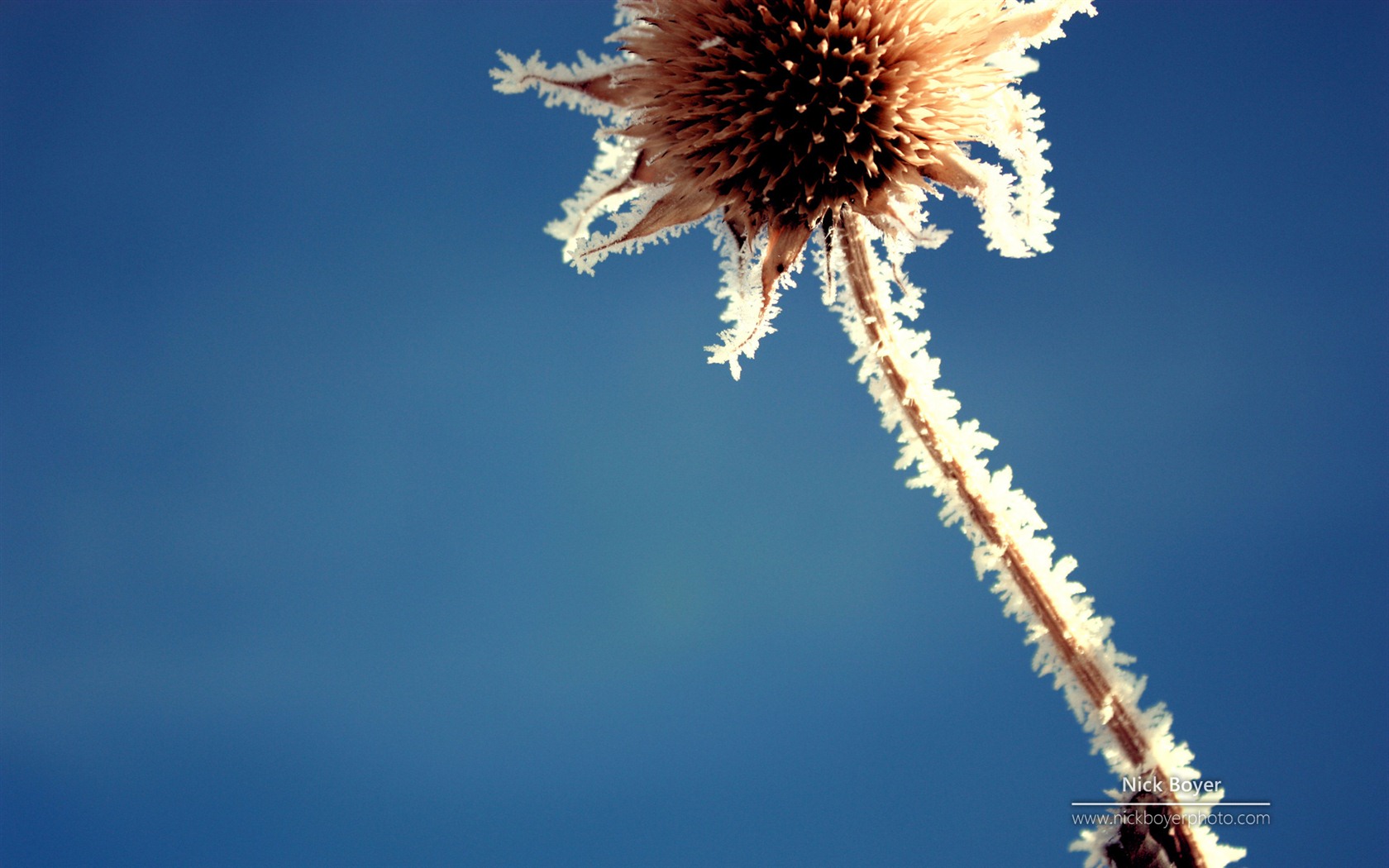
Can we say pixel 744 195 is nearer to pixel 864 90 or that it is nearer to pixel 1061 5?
pixel 864 90

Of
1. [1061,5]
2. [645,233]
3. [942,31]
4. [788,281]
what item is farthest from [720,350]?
[1061,5]

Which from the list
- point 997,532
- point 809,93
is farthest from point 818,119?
point 997,532

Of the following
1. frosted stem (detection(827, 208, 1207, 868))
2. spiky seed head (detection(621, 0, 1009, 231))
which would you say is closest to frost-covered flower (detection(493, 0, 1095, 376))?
spiky seed head (detection(621, 0, 1009, 231))

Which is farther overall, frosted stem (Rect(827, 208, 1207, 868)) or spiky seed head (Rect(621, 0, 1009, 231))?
spiky seed head (Rect(621, 0, 1009, 231))

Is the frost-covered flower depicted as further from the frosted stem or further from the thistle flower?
the frosted stem

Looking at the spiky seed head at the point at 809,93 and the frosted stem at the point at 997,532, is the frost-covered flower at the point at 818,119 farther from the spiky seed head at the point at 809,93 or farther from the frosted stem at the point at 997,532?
the frosted stem at the point at 997,532

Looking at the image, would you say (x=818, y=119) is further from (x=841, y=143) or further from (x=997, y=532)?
(x=997, y=532)

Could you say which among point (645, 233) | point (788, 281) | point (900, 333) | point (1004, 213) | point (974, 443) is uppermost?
point (645, 233)
